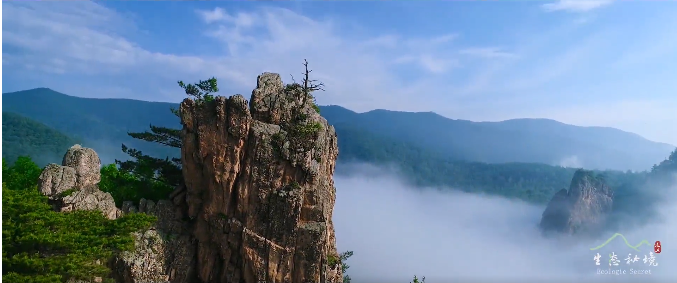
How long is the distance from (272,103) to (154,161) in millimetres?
5865

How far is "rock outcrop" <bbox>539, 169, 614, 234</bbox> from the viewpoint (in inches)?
2386

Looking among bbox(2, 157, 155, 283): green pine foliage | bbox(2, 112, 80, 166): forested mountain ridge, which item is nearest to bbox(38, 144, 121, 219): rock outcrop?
bbox(2, 157, 155, 283): green pine foliage

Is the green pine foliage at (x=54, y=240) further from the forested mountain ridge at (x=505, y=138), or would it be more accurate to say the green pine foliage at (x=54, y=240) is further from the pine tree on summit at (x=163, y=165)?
the forested mountain ridge at (x=505, y=138)

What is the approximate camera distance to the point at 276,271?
50.2ft

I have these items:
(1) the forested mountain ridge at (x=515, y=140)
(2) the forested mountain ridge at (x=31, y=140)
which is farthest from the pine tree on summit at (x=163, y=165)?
(1) the forested mountain ridge at (x=515, y=140)

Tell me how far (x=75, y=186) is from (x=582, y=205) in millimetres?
61122

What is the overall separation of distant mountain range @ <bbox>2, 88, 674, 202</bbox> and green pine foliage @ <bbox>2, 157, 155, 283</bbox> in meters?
26.4

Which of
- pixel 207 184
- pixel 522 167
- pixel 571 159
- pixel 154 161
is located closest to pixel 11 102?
pixel 154 161

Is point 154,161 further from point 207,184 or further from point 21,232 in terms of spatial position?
point 21,232

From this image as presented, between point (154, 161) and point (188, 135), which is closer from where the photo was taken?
point (188, 135)

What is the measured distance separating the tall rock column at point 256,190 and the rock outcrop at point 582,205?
175 feet

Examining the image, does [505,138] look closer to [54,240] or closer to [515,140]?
[515,140]

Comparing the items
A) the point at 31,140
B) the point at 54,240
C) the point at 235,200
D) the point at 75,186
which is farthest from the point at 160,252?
the point at 31,140

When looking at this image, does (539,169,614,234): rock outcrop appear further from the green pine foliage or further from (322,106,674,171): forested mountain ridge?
the green pine foliage
